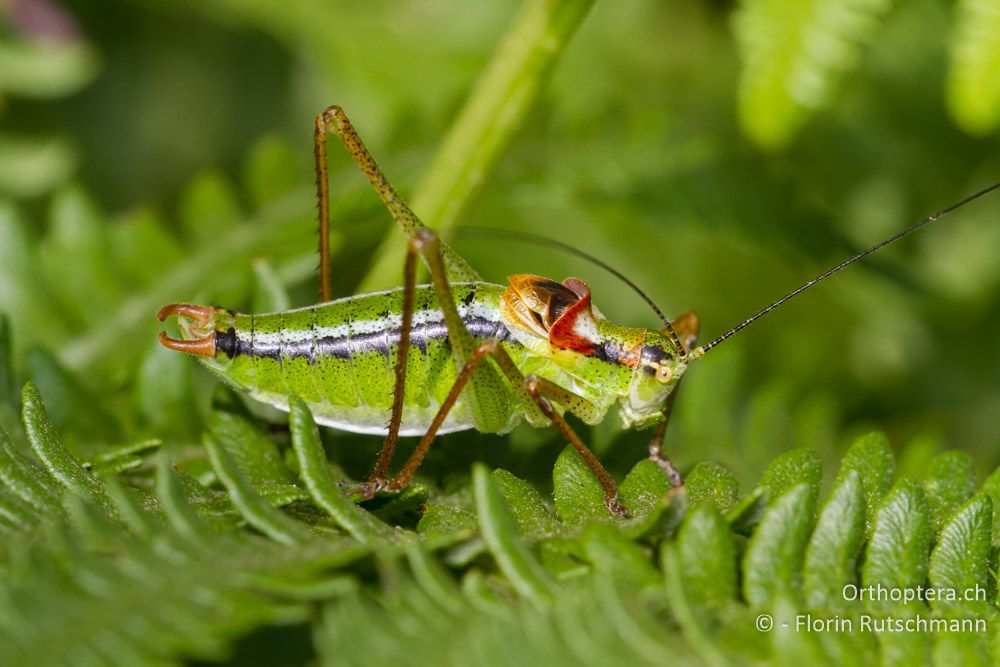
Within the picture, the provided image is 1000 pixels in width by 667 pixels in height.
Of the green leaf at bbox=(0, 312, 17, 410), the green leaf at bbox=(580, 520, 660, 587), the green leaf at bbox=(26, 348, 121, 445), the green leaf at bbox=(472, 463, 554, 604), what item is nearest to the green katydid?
the green leaf at bbox=(26, 348, 121, 445)

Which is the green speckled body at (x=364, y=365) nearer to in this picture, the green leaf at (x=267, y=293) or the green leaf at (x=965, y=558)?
the green leaf at (x=267, y=293)

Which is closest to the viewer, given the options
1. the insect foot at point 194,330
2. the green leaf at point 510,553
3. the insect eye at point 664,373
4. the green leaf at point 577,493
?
the green leaf at point 510,553

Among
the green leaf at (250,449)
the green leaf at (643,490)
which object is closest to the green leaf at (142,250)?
the green leaf at (250,449)

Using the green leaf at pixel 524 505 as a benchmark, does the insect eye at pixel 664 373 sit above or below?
above

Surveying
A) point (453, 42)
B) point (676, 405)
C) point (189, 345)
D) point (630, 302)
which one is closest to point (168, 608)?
point (189, 345)

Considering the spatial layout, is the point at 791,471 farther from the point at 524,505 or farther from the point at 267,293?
the point at 267,293

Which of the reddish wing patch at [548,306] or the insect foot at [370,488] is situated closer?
the insect foot at [370,488]

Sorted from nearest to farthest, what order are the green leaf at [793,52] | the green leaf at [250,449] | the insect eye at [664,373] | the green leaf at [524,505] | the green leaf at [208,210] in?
the green leaf at [524,505]
the green leaf at [793,52]
the green leaf at [250,449]
the insect eye at [664,373]
the green leaf at [208,210]
